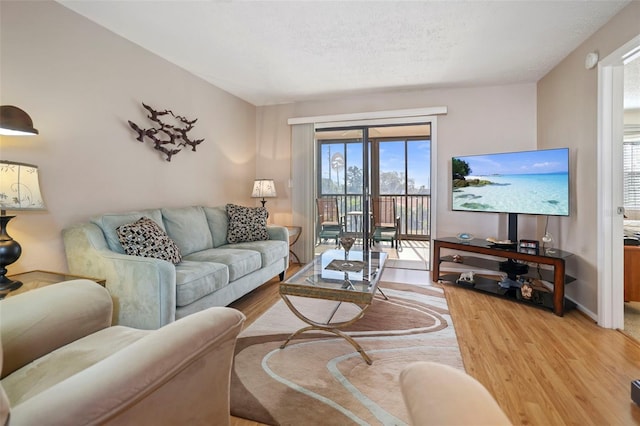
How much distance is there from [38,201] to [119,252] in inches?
26.0

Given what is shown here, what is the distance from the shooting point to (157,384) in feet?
2.61

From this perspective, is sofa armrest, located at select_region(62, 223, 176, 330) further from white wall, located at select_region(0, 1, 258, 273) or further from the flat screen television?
the flat screen television

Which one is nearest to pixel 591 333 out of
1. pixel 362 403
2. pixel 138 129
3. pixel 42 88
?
pixel 362 403

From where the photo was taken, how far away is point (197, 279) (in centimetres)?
219

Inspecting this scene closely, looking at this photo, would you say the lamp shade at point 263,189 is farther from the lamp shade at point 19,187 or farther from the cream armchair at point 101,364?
A: the cream armchair at point 101,364

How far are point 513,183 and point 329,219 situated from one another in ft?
8.22

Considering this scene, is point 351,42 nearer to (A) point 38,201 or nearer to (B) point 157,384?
(A) point 38,201

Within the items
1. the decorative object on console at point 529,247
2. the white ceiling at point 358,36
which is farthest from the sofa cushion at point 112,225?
the decorative object on console at point 529,247

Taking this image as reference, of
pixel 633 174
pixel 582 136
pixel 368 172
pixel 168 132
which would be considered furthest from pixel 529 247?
pixel 168 132

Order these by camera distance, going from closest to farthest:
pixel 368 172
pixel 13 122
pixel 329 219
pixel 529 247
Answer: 1. pixel 13 122
2. pixel 529 247
3. pixel 368 172
4. pixel 329 219

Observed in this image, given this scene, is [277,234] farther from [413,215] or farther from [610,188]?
[413,215]

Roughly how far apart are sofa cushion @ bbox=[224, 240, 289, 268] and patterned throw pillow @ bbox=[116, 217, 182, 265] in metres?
0.83

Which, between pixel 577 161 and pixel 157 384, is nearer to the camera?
pixel 157 384

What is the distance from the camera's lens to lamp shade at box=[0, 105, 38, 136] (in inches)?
67.2
